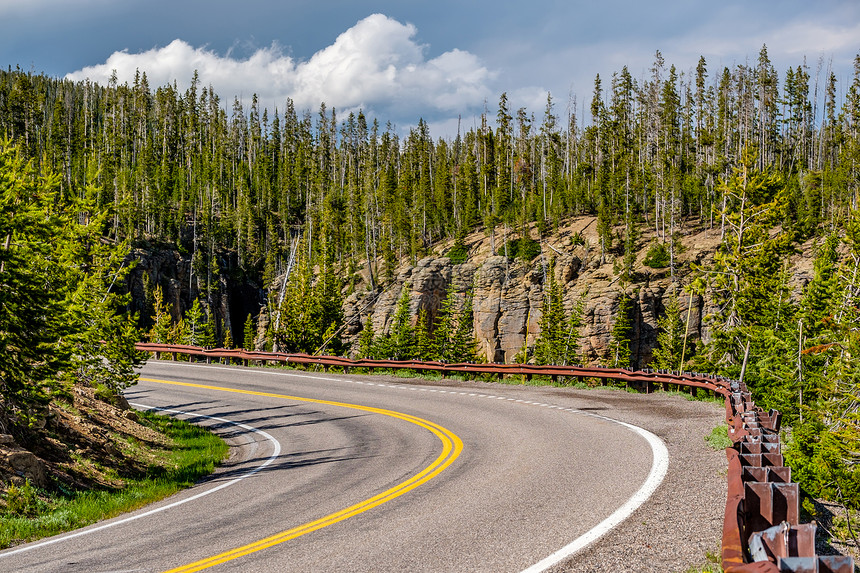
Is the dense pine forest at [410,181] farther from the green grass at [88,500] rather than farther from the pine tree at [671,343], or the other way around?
the green grass at [88,500]

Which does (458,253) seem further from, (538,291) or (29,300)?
(29,300)

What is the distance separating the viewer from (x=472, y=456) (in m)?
11.9

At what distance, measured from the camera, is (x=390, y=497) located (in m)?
8.89

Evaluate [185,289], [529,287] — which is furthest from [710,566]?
[185,289]

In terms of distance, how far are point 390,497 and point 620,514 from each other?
3.35 meters

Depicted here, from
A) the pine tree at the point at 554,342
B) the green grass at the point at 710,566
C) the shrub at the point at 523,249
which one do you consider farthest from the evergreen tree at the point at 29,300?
the shrub at the point at 523,249

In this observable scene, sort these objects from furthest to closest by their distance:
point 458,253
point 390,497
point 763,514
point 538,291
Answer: point 458,253
point 538,291
point 390,497
point 763,514

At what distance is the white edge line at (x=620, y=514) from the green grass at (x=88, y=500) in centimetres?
666

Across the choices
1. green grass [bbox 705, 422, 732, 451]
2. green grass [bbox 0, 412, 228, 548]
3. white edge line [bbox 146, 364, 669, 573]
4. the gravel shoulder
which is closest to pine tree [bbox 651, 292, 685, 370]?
the gravel shoulder

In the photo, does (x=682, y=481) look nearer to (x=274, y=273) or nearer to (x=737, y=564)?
(x=737, y=564)

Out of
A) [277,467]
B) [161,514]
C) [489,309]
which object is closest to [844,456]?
[277,467]

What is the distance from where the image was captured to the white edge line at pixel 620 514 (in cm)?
593

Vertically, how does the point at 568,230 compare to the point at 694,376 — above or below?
above

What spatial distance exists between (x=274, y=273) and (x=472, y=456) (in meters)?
89.4
